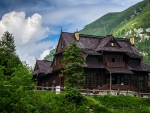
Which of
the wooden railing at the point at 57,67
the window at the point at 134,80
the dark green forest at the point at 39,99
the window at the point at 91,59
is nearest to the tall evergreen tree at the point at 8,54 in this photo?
the dark green forest at the point at 39,99

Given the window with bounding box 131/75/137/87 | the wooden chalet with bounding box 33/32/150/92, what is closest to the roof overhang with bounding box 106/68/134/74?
the wooden chalet with bounding box 33/32/150/92

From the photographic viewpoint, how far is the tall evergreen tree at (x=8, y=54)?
5688 cm

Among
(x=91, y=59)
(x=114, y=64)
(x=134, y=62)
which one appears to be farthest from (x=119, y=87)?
(x=134, y=62)

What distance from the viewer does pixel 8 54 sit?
61156 mm

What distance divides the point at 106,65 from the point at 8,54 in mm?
18183

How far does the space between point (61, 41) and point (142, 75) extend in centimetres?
1808

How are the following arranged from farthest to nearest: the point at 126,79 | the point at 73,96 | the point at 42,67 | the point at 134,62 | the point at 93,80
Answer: the point at 42,67 → the point at 134,62 → the point at 126,79 → the point at 93,80 → the point at 73,96

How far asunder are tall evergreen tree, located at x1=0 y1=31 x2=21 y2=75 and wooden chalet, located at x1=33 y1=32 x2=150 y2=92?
9432mm

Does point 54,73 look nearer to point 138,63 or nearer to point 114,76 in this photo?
point 114,76

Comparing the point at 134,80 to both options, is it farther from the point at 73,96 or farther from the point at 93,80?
the point at 73,96

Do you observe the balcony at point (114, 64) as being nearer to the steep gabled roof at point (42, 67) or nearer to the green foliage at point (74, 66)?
the green foliage at point (74, 66)

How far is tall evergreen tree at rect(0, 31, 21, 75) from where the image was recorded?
2239 inches

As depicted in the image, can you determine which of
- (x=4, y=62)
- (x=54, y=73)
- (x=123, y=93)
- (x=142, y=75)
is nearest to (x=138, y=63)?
(x=142, y=75)

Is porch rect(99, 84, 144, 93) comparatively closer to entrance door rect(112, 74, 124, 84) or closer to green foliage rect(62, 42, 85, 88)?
entrance door rect(112, 74, 124, 84)
